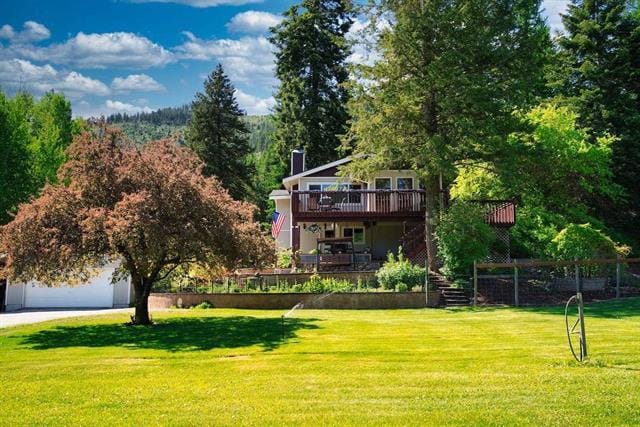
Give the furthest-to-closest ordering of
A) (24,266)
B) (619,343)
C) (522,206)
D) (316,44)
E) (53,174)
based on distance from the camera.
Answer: (316,44) → (53,174) → (522,206) → (24,266) → (619,343)

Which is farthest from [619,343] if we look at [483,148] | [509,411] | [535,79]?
[535,79]

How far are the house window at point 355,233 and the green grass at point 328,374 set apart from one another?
17.6 metres

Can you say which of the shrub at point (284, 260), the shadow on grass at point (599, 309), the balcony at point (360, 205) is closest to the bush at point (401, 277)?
the shadow on grass at point (599, 309)

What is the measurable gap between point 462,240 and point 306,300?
644 cm

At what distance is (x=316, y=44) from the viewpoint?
44.7 metres

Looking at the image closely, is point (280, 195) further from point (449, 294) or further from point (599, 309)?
point (599, 309)

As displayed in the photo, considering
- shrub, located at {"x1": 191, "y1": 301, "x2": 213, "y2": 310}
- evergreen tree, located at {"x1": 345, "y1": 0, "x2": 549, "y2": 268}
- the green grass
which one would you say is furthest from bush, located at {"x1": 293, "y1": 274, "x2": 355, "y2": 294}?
the green grass

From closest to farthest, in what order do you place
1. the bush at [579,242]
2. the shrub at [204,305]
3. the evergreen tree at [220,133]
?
the shrub at [204,305]
the bush at [579,242]
the evergreen tree at [220,133]

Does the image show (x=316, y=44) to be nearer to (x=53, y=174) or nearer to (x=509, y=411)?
(x=53, y=174)

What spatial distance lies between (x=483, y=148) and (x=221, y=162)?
26.9 metres

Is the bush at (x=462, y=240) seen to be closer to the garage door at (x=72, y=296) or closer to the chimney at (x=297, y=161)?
the chimney at (x=297, y=161)

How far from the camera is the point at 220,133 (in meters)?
46.8

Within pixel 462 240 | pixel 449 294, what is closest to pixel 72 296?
pixel 449 294

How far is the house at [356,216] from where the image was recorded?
25984 mm
